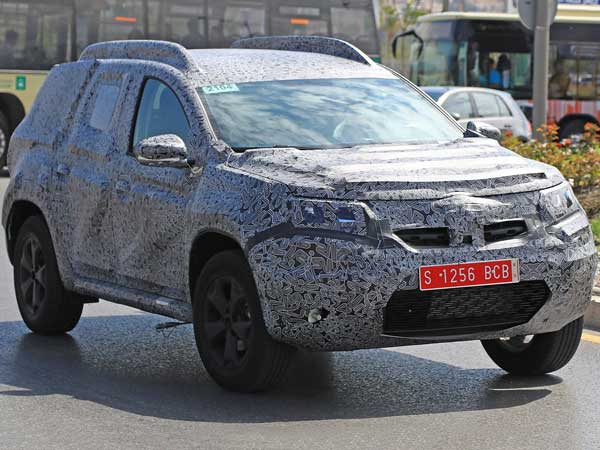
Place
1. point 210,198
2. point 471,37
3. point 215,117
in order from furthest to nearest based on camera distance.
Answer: point 471,37
point 215,117
point 210,198

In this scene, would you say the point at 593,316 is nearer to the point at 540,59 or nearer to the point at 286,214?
the point at 286,214

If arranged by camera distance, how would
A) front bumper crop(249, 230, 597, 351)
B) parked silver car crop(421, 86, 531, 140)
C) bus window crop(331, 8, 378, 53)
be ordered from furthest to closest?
bus window crop(331, 8, 378, 53), parked silver car crop(421, 86, 531, 140), front bumper crop(249, 230, 597, 351)

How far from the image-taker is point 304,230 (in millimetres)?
6938

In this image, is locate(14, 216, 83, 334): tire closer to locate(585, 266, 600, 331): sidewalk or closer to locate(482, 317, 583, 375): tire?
locate(482, 317, 583, 375): tire

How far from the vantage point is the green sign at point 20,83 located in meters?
26.7

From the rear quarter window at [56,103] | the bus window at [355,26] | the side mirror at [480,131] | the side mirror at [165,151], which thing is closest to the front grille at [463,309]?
the side mirror at [165,151]

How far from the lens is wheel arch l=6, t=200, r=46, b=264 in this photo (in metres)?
9.66

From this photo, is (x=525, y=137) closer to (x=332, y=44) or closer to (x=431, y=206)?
(x=332, y=44)

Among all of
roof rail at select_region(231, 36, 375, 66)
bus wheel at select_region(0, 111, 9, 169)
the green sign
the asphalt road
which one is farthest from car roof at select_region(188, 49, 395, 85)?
the green sign

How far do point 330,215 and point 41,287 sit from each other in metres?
3.14

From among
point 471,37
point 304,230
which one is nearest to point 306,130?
point 304,230

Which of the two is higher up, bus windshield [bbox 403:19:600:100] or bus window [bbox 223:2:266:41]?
bus window [bbox 223:2:266:41]

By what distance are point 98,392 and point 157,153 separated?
1.20 metres

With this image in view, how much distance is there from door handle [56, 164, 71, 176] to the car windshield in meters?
1.25
